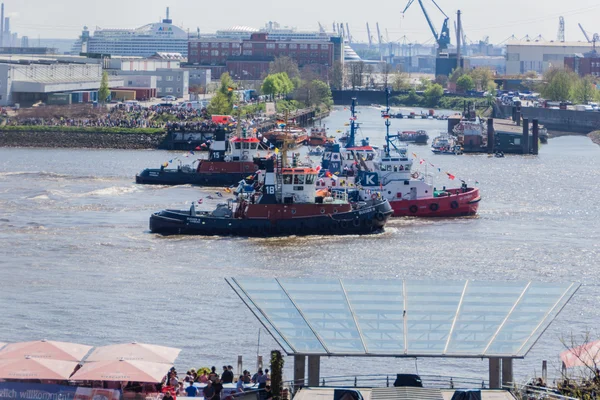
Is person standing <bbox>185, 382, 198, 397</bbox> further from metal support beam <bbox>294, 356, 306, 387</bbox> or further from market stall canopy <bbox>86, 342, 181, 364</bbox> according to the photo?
metal support beam <bbox>294, 356, 306, 387</bbox>

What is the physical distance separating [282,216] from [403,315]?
13.9 metres

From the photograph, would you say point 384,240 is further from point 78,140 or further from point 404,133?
point 404,133

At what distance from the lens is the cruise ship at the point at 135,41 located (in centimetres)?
13512

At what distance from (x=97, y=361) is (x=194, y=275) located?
8.60 m

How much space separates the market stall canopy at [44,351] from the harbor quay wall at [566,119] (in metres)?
53.2

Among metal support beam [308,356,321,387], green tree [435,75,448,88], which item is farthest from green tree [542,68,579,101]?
metal support beam [308,356,321,387]

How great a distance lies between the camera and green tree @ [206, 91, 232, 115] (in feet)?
182

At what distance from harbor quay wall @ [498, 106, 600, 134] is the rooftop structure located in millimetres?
52454

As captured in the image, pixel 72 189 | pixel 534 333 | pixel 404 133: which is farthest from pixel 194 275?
pixel 404 133

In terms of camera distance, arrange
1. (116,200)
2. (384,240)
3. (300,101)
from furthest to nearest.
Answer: (300,101) → (116,200) → (384,240)

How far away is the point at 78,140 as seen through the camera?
47969 mm

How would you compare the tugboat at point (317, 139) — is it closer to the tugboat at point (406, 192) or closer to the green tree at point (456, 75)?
the tugboat at point (406, 192)

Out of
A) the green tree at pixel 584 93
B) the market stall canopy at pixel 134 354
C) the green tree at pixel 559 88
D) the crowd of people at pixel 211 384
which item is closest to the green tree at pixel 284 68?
the green tree at pixel 559 88

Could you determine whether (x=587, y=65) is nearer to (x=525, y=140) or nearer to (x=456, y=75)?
(x=456, y=75)
